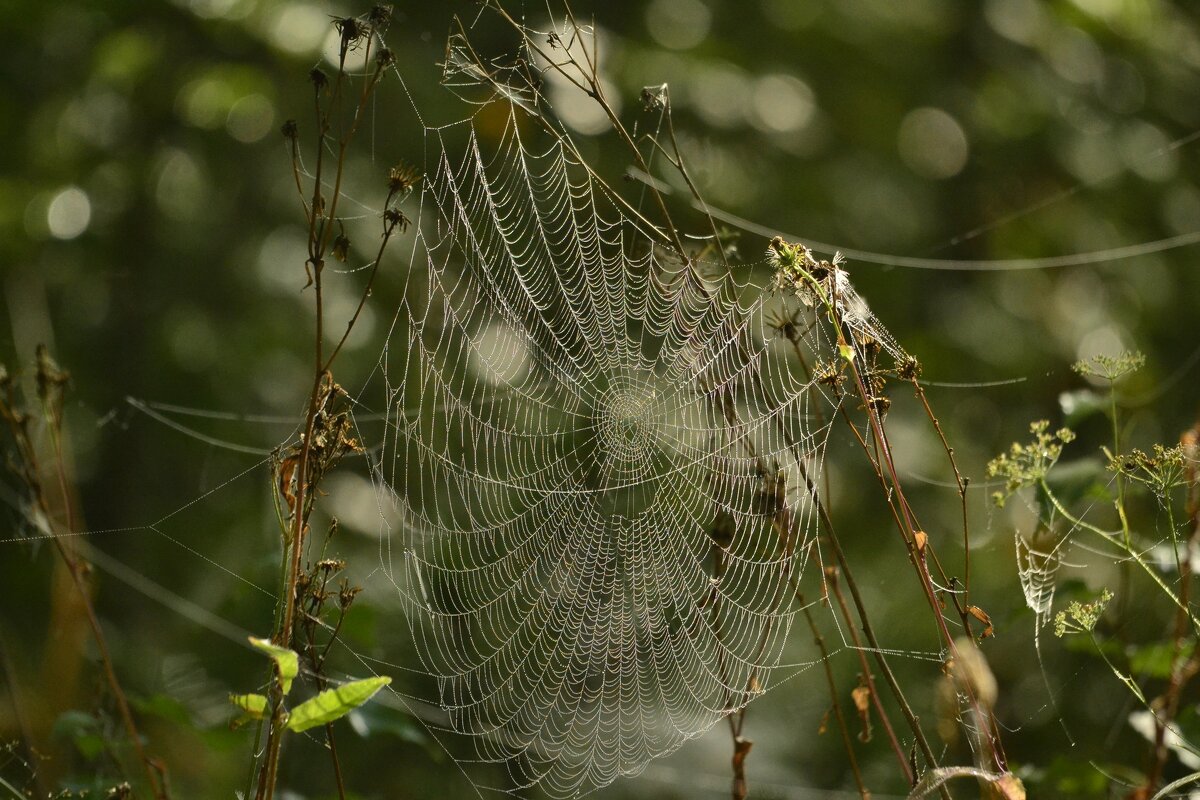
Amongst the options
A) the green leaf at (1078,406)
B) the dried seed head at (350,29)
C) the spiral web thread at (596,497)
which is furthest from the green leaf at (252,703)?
the spiral web thread at (596,497)

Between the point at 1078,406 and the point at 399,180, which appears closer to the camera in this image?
the point at 399,180

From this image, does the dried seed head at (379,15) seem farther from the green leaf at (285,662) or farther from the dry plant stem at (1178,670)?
the dry plant stem at (1178,670)

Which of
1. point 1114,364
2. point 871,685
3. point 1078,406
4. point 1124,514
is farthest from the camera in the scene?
point 1078,406

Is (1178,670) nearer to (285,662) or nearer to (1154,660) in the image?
(1154,660)

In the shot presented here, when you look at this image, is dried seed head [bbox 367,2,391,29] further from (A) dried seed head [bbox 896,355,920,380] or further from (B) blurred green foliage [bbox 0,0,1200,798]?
(B) blurred green foliage [bbox 0,0,1200,798]

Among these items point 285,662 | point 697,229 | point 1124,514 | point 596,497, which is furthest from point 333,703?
point 697,229

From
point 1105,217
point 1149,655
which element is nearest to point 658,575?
point 1149,655

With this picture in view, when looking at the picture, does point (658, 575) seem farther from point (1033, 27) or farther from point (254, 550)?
point (1033, 27)
